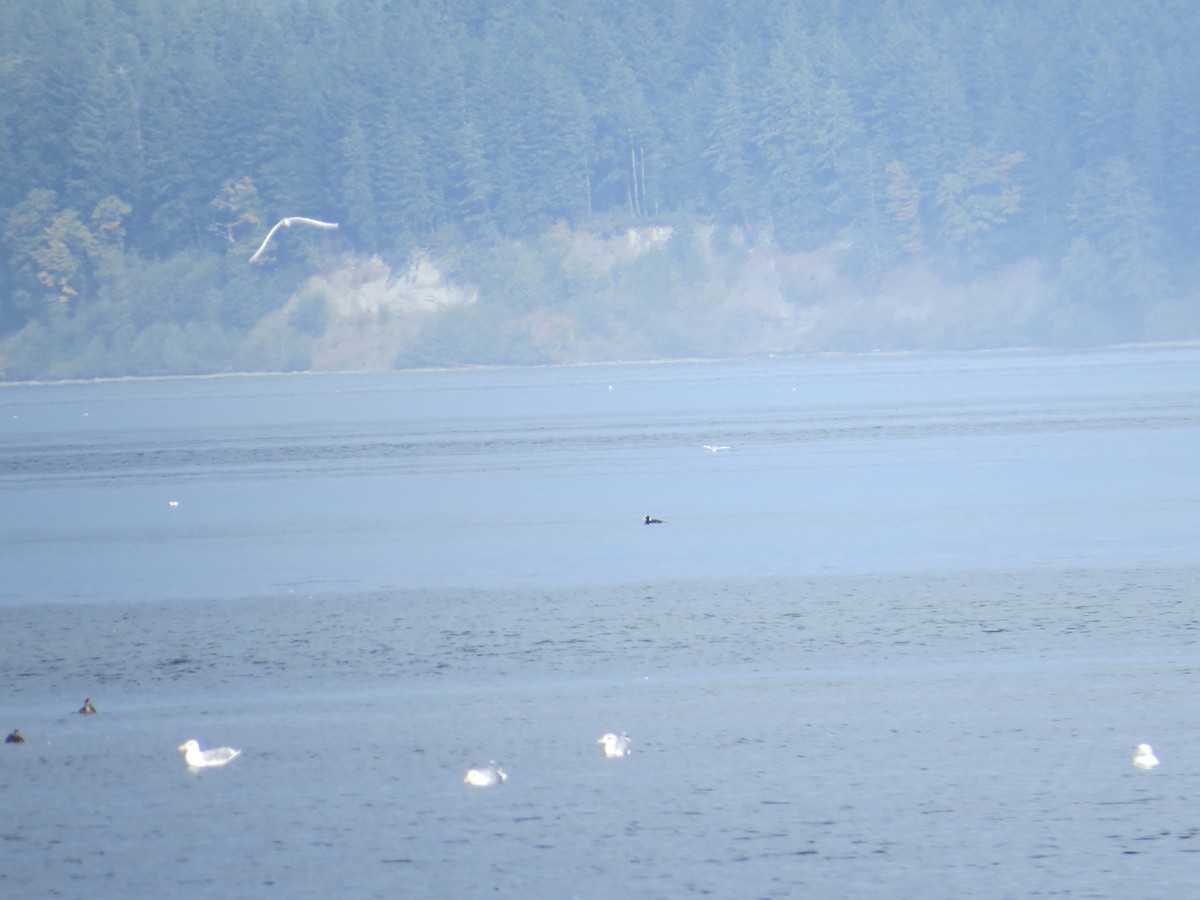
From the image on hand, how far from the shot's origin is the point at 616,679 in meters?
15.2

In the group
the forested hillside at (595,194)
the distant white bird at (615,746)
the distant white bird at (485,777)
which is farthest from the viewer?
the forested hillside at (595,194)

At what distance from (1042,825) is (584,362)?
332 feet

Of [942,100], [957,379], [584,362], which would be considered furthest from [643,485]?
[942,100]

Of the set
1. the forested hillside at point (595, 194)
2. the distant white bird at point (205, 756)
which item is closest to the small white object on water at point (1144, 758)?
the distant white bird at point (205, 756)

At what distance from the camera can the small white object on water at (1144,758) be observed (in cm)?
1170

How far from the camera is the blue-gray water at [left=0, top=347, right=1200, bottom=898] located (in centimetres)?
1033

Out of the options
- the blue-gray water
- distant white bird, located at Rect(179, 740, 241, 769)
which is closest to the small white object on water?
the blue-gray water

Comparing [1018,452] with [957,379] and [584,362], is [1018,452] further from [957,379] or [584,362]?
[584,362]

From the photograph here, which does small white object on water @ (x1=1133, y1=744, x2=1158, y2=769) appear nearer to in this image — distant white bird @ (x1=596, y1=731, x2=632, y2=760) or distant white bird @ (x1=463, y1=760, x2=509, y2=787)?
distant white bird @ (x1=596, y1=731, x2=632, y2=760)

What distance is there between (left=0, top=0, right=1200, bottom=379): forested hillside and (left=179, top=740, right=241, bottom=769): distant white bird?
316ft

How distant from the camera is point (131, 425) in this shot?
6094cm

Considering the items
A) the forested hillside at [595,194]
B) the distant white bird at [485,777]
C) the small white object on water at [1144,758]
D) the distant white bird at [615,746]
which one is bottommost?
the small white object on water at [1144,758]

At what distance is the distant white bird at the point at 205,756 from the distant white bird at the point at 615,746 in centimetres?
251

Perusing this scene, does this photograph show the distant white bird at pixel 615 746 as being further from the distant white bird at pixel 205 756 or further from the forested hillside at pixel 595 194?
the forested hillside at pixel 595 194
